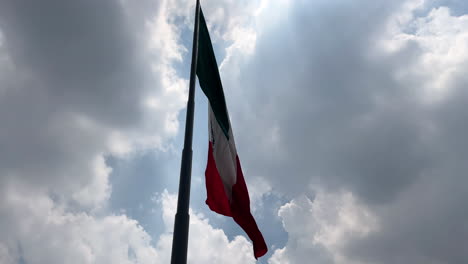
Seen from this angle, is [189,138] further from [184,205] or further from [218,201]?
[218,201]

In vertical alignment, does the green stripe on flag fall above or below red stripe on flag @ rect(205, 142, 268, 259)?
above

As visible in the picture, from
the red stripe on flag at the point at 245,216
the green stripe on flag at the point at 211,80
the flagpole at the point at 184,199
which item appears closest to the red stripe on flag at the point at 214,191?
the red stripe on flag at the point at 245,216

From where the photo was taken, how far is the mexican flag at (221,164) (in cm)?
1223

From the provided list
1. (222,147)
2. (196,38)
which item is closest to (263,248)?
(222,147)

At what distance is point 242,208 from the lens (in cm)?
1302

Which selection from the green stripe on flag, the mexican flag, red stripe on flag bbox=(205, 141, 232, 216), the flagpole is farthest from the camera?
the green stripe on flag

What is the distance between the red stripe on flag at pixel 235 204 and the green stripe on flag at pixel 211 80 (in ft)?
5.49

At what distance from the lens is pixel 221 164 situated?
12.8 meters

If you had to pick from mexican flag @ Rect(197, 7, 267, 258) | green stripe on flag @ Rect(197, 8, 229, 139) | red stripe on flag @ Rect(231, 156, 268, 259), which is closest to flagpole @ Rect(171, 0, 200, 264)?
green stripe on flag @ Rect(197, 8, 229, 139)

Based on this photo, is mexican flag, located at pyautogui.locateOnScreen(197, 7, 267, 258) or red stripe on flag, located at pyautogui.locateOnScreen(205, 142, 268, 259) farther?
mexican flag, located at pyautogui.locateOnScreen(197, 7, 267, 258)

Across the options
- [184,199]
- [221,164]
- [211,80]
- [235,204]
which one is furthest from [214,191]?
[211,80]

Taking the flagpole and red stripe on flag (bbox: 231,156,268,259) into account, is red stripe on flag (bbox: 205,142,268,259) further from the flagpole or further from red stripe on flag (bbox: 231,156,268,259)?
the flagpole

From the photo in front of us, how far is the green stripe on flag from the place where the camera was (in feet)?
43.4

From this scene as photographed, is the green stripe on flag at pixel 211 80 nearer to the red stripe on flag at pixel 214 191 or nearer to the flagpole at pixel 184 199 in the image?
the red stripe on flag at pixel 214 191
